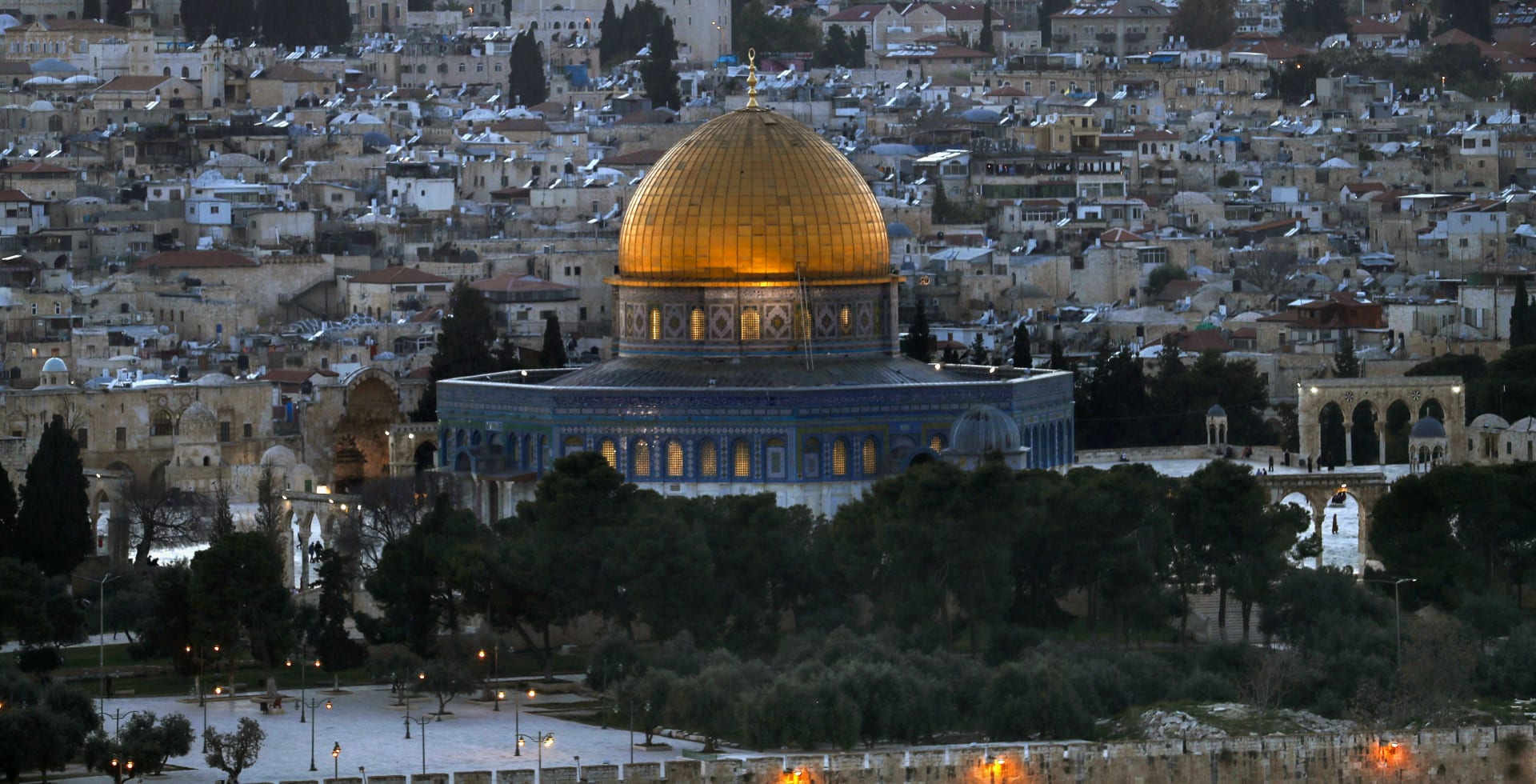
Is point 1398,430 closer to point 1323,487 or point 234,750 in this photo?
point 1323,487

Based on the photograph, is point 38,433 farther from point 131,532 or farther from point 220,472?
point 131,532

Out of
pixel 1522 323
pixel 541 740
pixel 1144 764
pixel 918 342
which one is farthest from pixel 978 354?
pixel 1144 764

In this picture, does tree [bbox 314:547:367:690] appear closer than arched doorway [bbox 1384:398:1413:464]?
Yes

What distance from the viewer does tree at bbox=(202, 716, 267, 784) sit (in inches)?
1889

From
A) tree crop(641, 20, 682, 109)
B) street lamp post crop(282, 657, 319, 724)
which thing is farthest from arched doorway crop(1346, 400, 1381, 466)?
tree crop(641, 20, 682, 109)

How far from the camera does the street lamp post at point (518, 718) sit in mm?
49250

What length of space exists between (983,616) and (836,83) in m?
79.7

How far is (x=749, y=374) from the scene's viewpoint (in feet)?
205

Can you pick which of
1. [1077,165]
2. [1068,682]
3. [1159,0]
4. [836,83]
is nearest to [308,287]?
[1077,165]

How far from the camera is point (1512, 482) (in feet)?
190

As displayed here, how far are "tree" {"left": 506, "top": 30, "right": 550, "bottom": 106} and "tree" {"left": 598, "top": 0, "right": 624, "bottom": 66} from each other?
25.9 ft

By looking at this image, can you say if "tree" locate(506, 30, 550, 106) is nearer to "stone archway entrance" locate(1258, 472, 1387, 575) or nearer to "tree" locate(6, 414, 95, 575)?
"stone archway entrance" locate(1258, 472, 1387, 575)

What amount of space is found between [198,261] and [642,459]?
35.5m

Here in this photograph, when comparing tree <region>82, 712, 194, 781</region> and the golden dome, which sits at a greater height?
the golden dome
